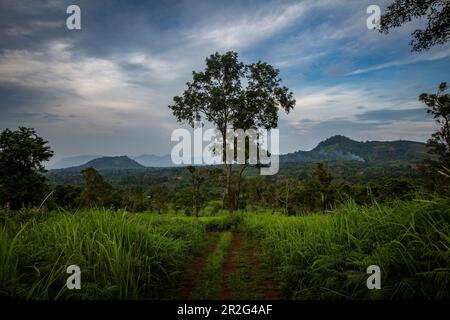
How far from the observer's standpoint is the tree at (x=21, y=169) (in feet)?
86.6

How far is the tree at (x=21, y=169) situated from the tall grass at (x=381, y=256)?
2680 cm

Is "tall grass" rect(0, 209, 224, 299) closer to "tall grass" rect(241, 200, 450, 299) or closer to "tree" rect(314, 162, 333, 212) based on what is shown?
"tall grass" rect(241, 200, 450, 299)

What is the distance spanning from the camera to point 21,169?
27969 millimetres

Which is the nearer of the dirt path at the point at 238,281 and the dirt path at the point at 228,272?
the dirt path at the point at 238,281

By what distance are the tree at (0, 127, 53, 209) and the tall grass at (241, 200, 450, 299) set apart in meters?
26.8

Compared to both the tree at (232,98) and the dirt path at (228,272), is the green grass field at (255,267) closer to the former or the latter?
the dirt path at (228,272)

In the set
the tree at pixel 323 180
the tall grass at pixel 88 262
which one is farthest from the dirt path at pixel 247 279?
the tree at pixel 323 180

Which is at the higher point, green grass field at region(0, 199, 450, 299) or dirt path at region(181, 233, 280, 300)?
green grass field at region(0, 199, 450, 299)

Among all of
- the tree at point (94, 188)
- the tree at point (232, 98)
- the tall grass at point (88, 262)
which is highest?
the tree at point (232, 98)

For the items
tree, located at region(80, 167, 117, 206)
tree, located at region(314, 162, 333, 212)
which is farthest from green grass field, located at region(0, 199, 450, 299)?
tree, located at region(80, 167, 117, 206)

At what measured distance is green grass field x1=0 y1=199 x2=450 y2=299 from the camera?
3.79 m

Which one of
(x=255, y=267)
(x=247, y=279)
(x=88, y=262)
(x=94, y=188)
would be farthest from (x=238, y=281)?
(x=94, y=188)

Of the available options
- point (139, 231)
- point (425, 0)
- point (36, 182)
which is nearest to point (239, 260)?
point (139, 231)
